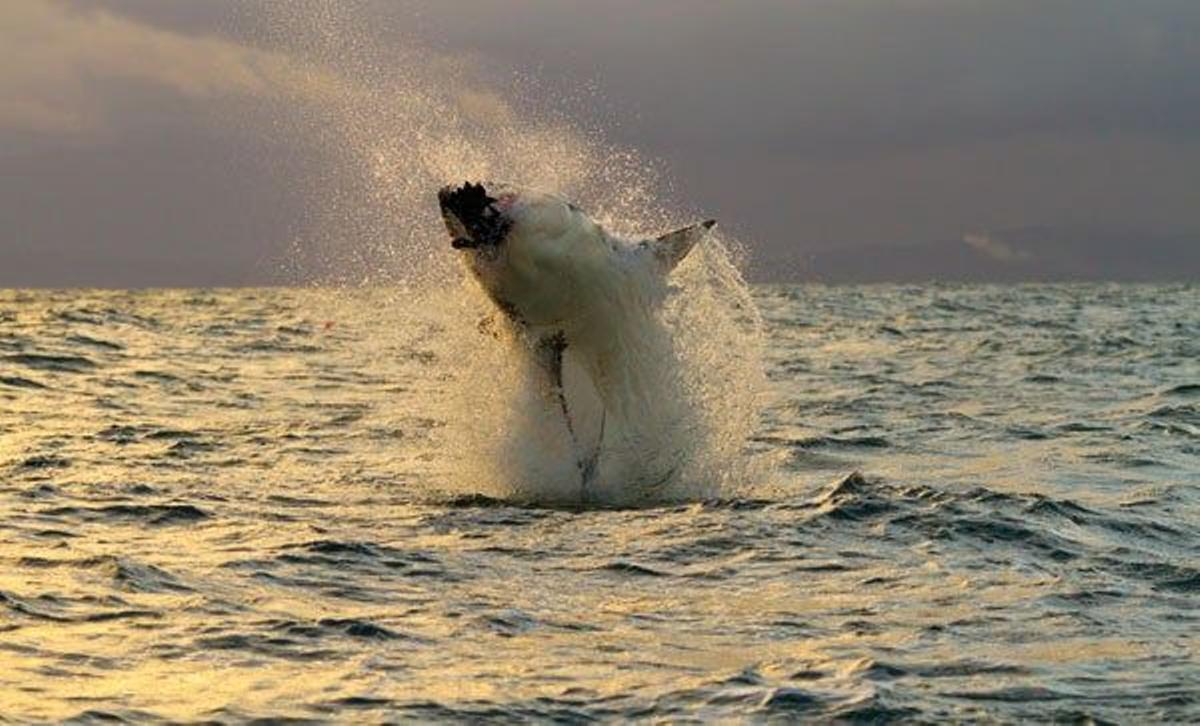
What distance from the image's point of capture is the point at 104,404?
28969 millimetres

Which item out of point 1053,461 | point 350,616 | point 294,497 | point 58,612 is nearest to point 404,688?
point 350,616

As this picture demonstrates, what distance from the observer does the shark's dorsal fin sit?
17.6m

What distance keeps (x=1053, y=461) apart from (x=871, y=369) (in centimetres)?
1913

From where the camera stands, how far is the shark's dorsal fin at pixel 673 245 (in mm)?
17562

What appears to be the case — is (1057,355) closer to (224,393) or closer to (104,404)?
(224,393)

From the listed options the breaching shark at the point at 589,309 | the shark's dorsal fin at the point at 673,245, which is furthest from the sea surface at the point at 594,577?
the shark's dorsal fin at the point at 673,245

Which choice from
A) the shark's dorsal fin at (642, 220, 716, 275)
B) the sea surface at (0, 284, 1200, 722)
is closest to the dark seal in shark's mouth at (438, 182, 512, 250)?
the shark's dorsal fin at (642, 220, 716, 275)

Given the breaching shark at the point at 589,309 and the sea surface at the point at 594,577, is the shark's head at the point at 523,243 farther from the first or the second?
the sea surface at the point at 594,577

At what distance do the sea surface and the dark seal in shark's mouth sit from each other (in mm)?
2489

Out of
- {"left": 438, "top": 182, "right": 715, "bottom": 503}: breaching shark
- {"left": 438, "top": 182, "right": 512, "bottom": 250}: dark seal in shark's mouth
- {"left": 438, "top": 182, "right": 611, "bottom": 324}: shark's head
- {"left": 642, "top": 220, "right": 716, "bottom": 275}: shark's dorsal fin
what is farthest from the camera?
{"left": 642, "top": 220, "right": 716, "bottom": 275}: shark's dorsal fin

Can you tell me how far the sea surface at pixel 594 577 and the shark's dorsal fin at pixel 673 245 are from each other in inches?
94.9

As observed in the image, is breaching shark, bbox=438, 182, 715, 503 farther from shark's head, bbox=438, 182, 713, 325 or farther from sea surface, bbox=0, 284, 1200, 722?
sea surface, bbox=0, 284, 1200, 722

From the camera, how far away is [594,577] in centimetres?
1355

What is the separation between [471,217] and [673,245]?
291cm
